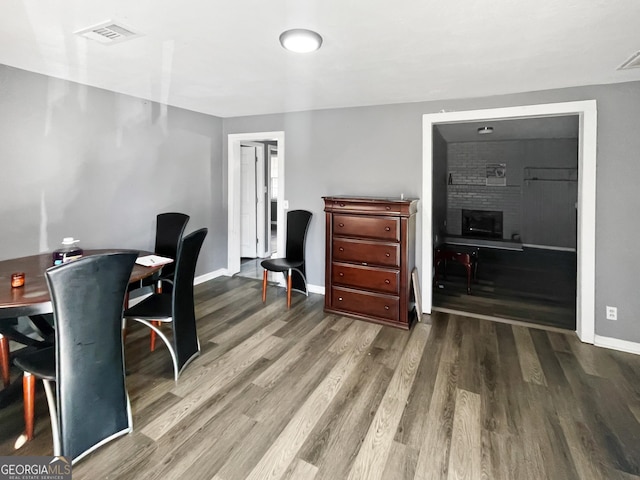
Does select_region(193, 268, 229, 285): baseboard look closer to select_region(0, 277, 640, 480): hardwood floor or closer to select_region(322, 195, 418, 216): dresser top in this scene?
select_region(0, 277, 640, 480): hardwood floor

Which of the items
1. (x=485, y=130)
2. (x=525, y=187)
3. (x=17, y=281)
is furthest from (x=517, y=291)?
(x=17, y=281)

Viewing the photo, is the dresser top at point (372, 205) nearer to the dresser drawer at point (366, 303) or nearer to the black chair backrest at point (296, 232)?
the black chair backrest at point (296, 232)

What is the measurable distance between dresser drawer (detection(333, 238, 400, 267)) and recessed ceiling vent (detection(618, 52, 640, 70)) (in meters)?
2.15

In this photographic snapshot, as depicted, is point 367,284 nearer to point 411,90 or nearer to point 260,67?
point 411,90

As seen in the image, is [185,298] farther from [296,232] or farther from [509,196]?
[509,196]

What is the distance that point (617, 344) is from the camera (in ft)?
9.65

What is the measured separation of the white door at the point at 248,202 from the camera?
18.6 feet

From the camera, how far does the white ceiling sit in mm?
1778

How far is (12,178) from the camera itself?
2.78 meters

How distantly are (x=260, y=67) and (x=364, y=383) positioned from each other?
2519 mm

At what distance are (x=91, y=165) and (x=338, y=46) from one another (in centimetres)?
268

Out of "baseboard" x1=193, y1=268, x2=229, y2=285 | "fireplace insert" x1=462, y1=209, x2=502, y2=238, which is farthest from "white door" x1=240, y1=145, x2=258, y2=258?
"fireplace insert" x1=462, y1=209, x2=502, y2=238

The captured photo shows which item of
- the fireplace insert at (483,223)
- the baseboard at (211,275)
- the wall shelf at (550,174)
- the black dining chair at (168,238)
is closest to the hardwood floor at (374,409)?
the black dining chair at (168,238)

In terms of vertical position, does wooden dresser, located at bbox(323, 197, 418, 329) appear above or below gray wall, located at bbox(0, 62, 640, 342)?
below
